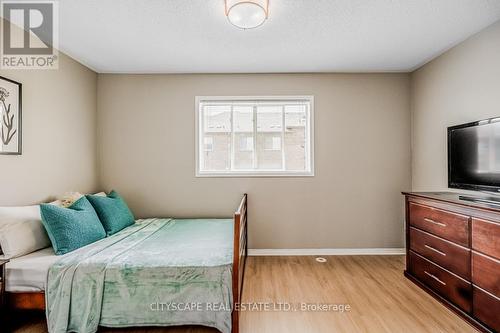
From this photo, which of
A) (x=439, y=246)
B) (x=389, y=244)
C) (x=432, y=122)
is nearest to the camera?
(x=439, y=246)

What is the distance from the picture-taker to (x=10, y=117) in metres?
2.18

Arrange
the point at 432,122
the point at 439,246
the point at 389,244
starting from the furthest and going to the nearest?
the point at 389,244 < the point at 432,122 < the point at 439,246

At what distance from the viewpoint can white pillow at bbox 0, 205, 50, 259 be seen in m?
1.87

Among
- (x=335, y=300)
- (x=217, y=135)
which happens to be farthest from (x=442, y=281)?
(x=217, y=135)

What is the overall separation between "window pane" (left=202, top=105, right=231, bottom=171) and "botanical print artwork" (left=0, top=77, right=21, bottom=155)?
1.92 m

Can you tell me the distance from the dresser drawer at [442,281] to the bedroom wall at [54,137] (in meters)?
3.87

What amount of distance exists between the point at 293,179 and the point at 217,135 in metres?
1.23

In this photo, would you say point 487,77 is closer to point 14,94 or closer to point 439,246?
point 439,246

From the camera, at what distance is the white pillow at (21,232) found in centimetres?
187

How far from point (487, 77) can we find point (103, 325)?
3864 mm

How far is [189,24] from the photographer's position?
7.22ft

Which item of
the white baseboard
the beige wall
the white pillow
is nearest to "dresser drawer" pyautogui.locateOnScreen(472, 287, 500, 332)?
the white baseboard

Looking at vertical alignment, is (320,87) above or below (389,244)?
above

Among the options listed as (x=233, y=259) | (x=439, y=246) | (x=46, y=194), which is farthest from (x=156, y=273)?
(x=439, y=246)
